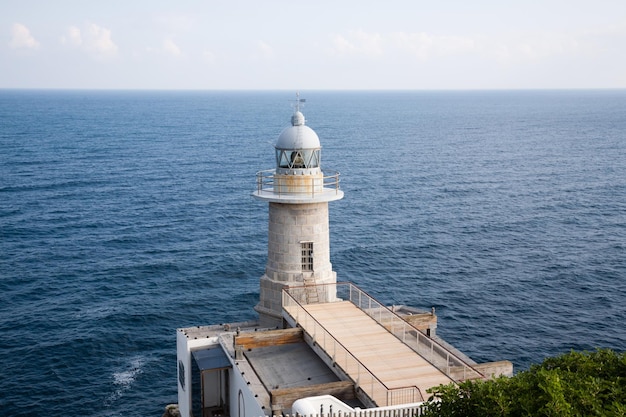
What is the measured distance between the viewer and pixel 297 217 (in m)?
33.4

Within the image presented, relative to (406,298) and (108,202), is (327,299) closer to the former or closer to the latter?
(406,298)

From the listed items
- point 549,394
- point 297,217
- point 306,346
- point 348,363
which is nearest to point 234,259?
point 297,217

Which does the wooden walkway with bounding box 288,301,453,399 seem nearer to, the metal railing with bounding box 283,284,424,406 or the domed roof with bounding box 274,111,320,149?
the metal railing with bounding box 283,284,424,406

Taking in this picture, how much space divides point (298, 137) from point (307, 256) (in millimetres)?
5770

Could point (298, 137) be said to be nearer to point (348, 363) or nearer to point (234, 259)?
point (348, 363)

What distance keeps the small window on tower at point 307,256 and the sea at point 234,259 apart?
980cm

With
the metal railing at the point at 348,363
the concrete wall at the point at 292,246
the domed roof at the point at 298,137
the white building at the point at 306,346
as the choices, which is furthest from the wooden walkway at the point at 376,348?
the domed roof at the point at 298,137

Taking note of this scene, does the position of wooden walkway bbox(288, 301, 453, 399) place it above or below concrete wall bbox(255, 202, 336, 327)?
below

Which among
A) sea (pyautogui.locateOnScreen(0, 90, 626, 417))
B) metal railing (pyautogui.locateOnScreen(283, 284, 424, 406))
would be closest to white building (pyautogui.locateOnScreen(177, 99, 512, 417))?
metal railing (pyautogui.locateOnScreen(283, 284, 424, 406))

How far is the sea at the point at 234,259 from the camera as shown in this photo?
46.8 metres

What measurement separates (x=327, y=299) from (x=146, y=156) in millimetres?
112562

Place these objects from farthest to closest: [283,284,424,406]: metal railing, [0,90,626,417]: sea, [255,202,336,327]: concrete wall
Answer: [0,90,626,417]: sea
[255,202,336,327]: concrete wall
[283,284,424,406]: metal railing

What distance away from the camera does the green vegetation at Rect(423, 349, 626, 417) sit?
1620 cm

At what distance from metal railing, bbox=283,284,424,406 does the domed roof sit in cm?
693
